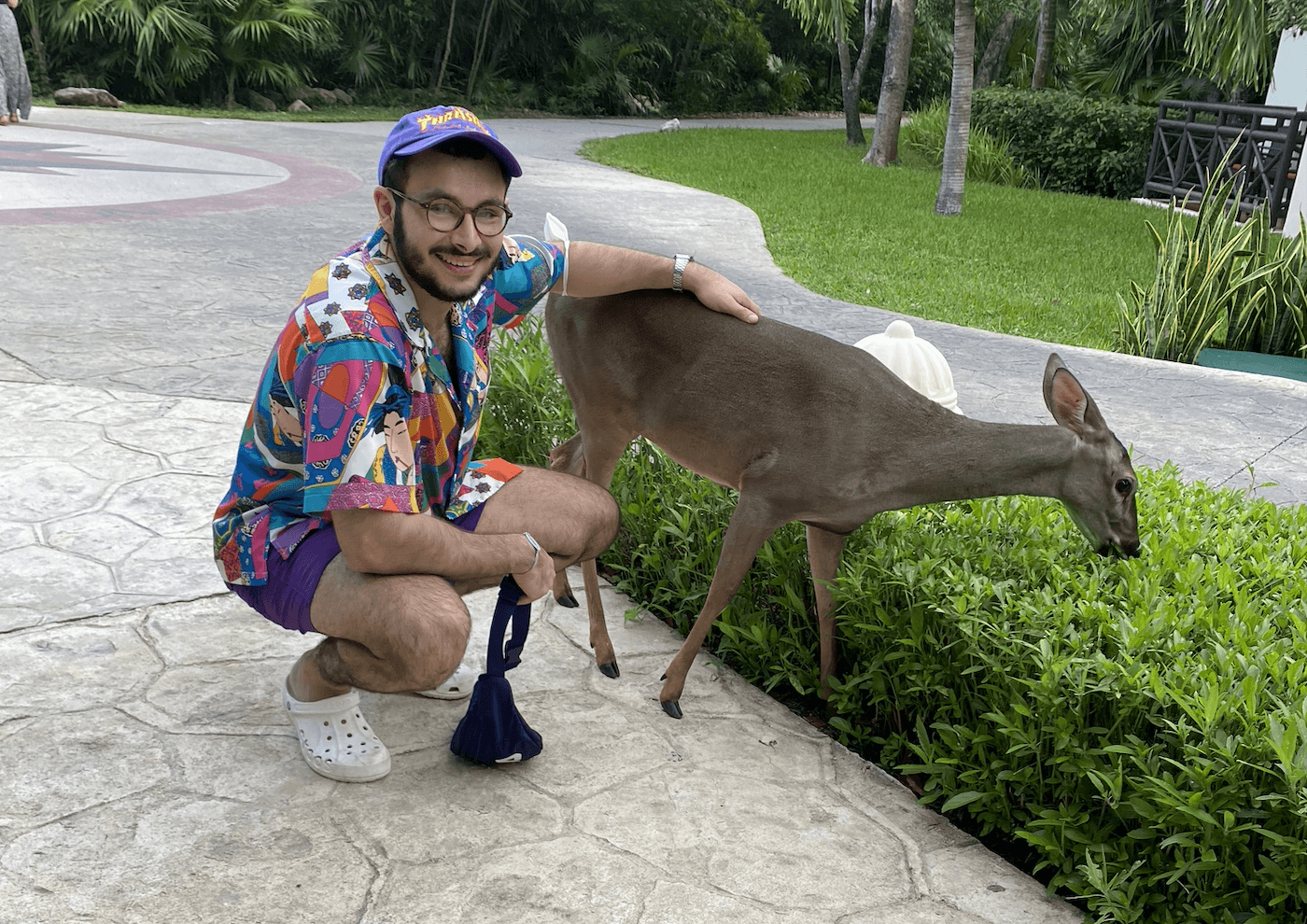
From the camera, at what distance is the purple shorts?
110 inches

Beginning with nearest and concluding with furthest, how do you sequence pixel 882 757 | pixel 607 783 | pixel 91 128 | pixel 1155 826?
pixel 1155 826, pixel 607 783, pixel 882 757, pixel 91 128

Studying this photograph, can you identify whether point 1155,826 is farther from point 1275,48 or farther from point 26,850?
point 1275,48

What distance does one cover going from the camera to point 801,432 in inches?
126

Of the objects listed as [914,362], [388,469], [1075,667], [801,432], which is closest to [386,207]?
[388,469]

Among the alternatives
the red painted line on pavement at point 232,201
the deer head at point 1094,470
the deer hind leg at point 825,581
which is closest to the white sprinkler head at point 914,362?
the deer hind leg at point 825,581

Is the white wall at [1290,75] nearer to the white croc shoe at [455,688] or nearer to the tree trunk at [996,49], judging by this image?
the tree trunk at [996,49]

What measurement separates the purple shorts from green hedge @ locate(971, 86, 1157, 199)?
19.0 metres

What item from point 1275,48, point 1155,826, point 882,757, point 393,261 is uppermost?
point 1275,48

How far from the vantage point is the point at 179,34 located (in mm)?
21172

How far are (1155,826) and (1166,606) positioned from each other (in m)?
0.73

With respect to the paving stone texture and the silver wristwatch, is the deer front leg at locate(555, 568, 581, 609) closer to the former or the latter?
the paving stone texture

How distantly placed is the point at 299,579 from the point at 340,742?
493 millimetres

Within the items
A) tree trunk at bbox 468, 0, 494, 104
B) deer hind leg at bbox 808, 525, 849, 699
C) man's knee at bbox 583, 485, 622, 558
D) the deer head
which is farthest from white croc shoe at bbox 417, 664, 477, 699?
tree trunk at bbox 468, 0, 494, 104

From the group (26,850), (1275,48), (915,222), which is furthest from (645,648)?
(1275,48)
